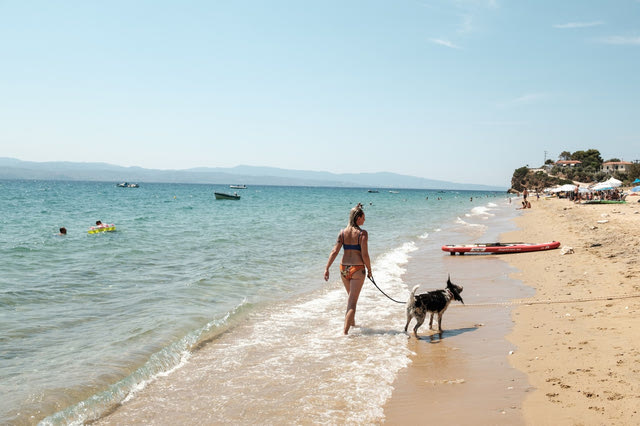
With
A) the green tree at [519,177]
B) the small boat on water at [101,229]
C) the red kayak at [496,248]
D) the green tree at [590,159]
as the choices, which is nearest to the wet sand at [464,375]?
the red kayak at [496,248]

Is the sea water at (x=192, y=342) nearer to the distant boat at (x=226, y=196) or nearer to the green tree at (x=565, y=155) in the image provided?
the distant boat at (x=226, y=196)

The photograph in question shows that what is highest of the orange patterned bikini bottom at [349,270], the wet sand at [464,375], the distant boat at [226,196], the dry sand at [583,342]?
the distant boat at [226,196]

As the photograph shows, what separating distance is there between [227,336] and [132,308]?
295 cm

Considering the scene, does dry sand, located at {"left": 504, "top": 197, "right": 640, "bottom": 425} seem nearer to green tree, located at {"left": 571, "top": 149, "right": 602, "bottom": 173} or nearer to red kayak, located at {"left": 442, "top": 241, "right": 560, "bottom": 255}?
red kayak, located at {"left": 442, "top": 241, "right": 560, "bottom": 255}

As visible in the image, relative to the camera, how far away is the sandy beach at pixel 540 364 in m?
4.43

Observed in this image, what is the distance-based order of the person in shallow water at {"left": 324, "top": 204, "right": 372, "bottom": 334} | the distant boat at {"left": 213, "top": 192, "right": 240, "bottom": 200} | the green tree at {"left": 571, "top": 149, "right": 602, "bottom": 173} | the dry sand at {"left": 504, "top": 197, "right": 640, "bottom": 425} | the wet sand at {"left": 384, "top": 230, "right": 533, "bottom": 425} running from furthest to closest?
1. the green tree at {"left": 571, "top": 149, "right": 602, "bottom": 173}
2. the distant boat at {"left": 213, "top": 192, "right": 240, "bottom": 200}
3. the person in shallow water at {"left": 324, "top": 204, "right": 372, "bottom": 334}
4. the wet sand at {"left": 384, "top": 230, "right": 533, "bottom": 425}
5. the dry sand at {"left": 504, "top": 197, "right": 640, "bottom": 425}

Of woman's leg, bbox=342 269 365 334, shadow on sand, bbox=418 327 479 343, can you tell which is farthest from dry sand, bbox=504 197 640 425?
woman's leg, bbox=342 269 365 334

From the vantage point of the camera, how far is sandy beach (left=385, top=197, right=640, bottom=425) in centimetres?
443

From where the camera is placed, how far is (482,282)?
1200 cm

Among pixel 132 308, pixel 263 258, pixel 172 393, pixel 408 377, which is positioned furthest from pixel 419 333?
pixel 263 258

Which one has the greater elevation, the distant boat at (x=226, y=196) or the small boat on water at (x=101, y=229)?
the distant boat at (x=226, y=196)

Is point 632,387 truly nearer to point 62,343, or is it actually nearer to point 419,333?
point 419,333

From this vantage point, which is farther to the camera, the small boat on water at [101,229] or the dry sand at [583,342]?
the small boat on water at [101,229]

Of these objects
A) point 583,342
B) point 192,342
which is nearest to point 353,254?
point 192,342
